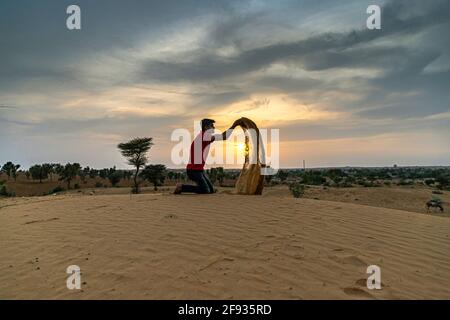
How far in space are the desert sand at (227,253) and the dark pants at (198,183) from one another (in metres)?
1.98

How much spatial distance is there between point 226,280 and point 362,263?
213cm

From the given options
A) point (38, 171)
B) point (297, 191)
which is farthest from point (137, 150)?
point (38, 171)

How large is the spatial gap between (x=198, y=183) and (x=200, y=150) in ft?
3.81

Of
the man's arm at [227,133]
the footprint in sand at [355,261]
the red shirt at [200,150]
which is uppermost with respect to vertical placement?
the man's arm at [227,133]

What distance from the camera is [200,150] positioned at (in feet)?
33.6

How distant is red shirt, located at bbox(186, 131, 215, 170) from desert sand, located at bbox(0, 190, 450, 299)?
1989mm

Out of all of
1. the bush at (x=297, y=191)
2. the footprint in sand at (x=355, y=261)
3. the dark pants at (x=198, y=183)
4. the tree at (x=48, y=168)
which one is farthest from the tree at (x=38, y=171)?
the footprint in sand at (x=355, y=261)

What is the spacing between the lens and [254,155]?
36.3 ft

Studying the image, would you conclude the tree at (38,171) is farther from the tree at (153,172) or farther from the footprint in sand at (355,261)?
the footprint in sand at (355,261)

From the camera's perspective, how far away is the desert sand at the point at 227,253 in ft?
13.9

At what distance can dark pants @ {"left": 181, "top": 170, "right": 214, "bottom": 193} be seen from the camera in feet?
34.4

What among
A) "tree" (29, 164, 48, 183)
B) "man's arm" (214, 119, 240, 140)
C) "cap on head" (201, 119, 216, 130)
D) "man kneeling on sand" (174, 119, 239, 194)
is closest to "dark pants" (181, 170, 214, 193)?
"man kneeling on sand" (174, 119, 239, 194)

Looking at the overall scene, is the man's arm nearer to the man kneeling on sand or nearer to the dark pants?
the man kneeling on sand
